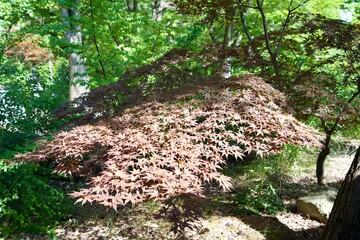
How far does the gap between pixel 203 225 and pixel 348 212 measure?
1.76 meters

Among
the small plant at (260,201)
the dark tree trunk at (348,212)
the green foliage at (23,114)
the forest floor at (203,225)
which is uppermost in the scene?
the green foliage at (23,114)

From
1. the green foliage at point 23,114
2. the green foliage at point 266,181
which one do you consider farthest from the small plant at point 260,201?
the green foliage at point 23,114

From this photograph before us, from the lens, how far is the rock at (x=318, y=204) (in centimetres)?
317

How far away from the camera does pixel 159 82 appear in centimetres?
340

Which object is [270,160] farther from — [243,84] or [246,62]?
[243,84]

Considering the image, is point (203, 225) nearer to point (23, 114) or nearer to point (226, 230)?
point (226, 230)

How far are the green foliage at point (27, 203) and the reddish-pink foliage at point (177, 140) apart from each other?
82 centimetres

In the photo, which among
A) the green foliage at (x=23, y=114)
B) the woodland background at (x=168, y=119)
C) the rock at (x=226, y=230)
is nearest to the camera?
the woodland background at (x=168, y=119)

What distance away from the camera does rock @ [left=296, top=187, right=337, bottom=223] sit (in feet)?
10.4

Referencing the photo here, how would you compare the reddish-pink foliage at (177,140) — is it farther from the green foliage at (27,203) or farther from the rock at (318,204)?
the rock at (318,204)

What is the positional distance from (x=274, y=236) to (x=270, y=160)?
6.31ft

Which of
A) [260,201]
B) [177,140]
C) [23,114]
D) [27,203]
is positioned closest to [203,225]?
[260,201]

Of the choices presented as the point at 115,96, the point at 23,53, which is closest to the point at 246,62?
the point at 115,96

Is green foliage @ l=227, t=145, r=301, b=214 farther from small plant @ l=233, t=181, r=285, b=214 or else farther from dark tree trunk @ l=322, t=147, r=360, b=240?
dark tree trunk @ l=322, t=147, r=360, b=240
